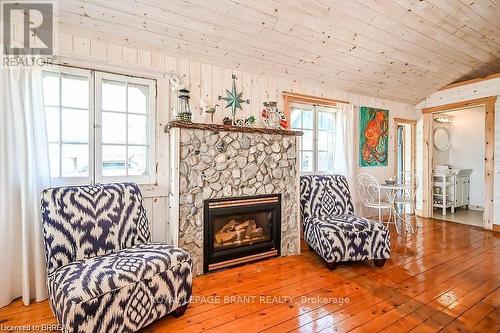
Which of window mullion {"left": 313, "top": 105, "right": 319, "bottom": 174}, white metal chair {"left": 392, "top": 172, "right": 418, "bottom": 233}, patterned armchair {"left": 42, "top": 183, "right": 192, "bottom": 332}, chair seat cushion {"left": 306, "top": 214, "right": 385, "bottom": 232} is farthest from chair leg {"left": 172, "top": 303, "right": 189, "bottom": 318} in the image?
white metal chair {"left": 392, "top": 172, "right": 418, "bottom": 233}

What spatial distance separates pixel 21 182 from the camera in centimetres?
196

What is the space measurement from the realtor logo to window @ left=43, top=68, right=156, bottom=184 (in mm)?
215

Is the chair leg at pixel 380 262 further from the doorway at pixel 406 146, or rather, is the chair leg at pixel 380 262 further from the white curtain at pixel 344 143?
the doorway at pixel 406 146

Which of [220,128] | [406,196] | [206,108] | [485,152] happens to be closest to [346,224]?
[220,128]

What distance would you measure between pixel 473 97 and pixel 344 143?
2484mm

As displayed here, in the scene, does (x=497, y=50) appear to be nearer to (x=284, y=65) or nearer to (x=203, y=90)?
(x=284, y=65)

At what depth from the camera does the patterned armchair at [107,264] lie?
4.68 feet

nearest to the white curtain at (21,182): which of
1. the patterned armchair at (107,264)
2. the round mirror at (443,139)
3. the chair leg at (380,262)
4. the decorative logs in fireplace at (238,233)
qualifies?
the patterned armchair at (107,264)

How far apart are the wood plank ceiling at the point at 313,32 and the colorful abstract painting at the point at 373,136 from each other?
1.85ft

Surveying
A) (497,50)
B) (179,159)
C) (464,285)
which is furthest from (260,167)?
(497,50)

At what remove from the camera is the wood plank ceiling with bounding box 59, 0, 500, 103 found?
223 cm

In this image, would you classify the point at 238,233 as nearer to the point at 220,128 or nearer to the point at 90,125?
the point at 220,128

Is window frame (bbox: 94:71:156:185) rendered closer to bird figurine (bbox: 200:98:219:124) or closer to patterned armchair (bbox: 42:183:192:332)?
patterned armchair (bbox: 42:183:192:332)

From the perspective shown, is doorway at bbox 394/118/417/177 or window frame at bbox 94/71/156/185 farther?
doorway at bbox 394/118/417/177
